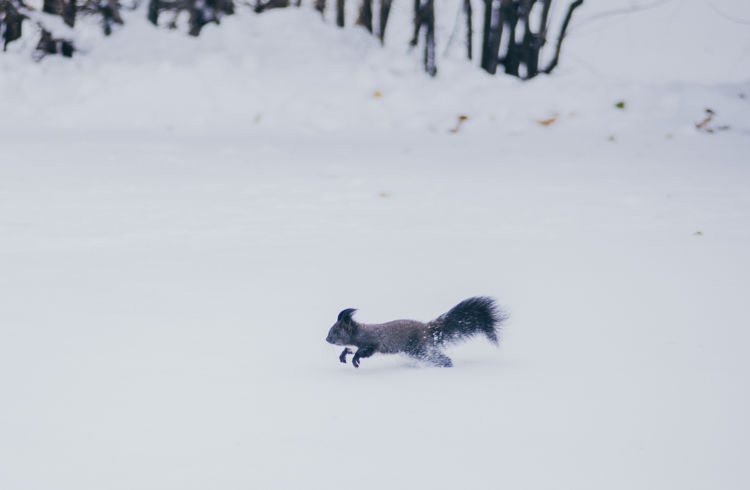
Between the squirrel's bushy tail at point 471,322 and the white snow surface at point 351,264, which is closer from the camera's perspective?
the white snow surface at point 351,264

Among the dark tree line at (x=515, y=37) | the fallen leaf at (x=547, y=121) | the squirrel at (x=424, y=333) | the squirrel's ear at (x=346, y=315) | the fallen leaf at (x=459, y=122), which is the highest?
the squirrel's ear at (x=346, y=315)

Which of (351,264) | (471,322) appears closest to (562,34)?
(351,264)

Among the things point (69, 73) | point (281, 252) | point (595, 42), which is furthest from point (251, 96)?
point (595, 42)

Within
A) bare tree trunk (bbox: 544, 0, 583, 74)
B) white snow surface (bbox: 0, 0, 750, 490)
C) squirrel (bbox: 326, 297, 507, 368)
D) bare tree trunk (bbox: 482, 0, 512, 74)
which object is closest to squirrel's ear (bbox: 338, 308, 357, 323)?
squirrel (bbox: 326, 297, 507, 368)

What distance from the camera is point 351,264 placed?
607cm

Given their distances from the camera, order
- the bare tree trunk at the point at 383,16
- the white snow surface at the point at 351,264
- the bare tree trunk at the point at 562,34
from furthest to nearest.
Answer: the bare tree trunk at the point at 383,16 → the bare tree trunk at the point at 562,34 → the white snow surface at the point at 351,264

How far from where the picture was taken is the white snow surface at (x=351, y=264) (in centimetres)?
316

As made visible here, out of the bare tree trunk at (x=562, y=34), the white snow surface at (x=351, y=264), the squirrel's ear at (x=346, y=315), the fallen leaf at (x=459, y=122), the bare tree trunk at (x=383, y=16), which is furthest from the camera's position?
the bare tree trunk at (x=383, y=16)

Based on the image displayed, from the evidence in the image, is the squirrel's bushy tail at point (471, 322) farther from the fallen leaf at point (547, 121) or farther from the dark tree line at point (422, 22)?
the dark tree line at point (422, 22)

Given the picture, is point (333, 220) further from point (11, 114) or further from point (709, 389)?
point (11, 114)

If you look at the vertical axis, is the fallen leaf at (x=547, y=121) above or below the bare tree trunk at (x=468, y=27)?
below

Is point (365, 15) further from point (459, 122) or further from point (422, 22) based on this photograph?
point (459, 122)

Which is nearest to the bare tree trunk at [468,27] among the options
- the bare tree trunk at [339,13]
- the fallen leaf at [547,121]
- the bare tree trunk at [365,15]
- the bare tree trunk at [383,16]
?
the bare tree trunk at [383,16]

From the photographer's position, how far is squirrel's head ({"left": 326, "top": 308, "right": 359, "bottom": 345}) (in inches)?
167
